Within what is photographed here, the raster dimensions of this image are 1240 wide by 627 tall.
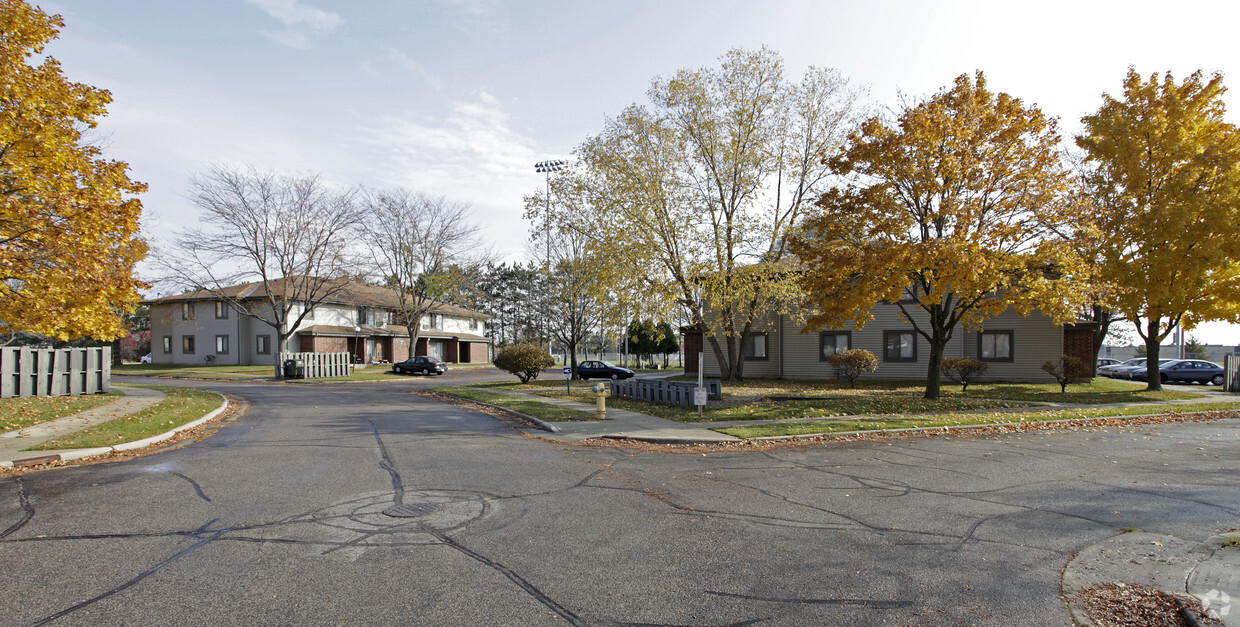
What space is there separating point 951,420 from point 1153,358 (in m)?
17.0

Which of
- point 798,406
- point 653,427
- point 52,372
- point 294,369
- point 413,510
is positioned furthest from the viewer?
point 294,369

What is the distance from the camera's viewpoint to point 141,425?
1348 cm

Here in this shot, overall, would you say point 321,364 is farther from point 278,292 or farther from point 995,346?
point 995,346

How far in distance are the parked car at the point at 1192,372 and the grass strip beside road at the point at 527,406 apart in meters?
33.4

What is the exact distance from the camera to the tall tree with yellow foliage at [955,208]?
17.7m

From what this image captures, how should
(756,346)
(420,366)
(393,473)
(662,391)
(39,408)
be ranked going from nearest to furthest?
(393,473) < (39,408) < (662,391) < (756,346) < (420,366)

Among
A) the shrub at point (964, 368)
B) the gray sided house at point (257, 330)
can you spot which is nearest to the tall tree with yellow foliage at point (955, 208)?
the shrub at point (964, 368)

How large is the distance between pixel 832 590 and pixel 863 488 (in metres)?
3.81

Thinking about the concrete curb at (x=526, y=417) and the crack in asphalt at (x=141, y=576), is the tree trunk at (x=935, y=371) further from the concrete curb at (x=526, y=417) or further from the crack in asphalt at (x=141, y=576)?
the crack in asphalt at (x=141, y=576)

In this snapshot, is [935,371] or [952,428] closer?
[952,428]

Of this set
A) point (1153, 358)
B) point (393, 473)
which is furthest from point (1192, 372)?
point (393, 473)

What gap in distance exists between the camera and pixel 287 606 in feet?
14.2

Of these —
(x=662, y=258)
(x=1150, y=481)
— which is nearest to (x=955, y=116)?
(x=662, y=258)

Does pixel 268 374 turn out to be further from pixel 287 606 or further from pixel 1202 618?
pixel 1202 618
